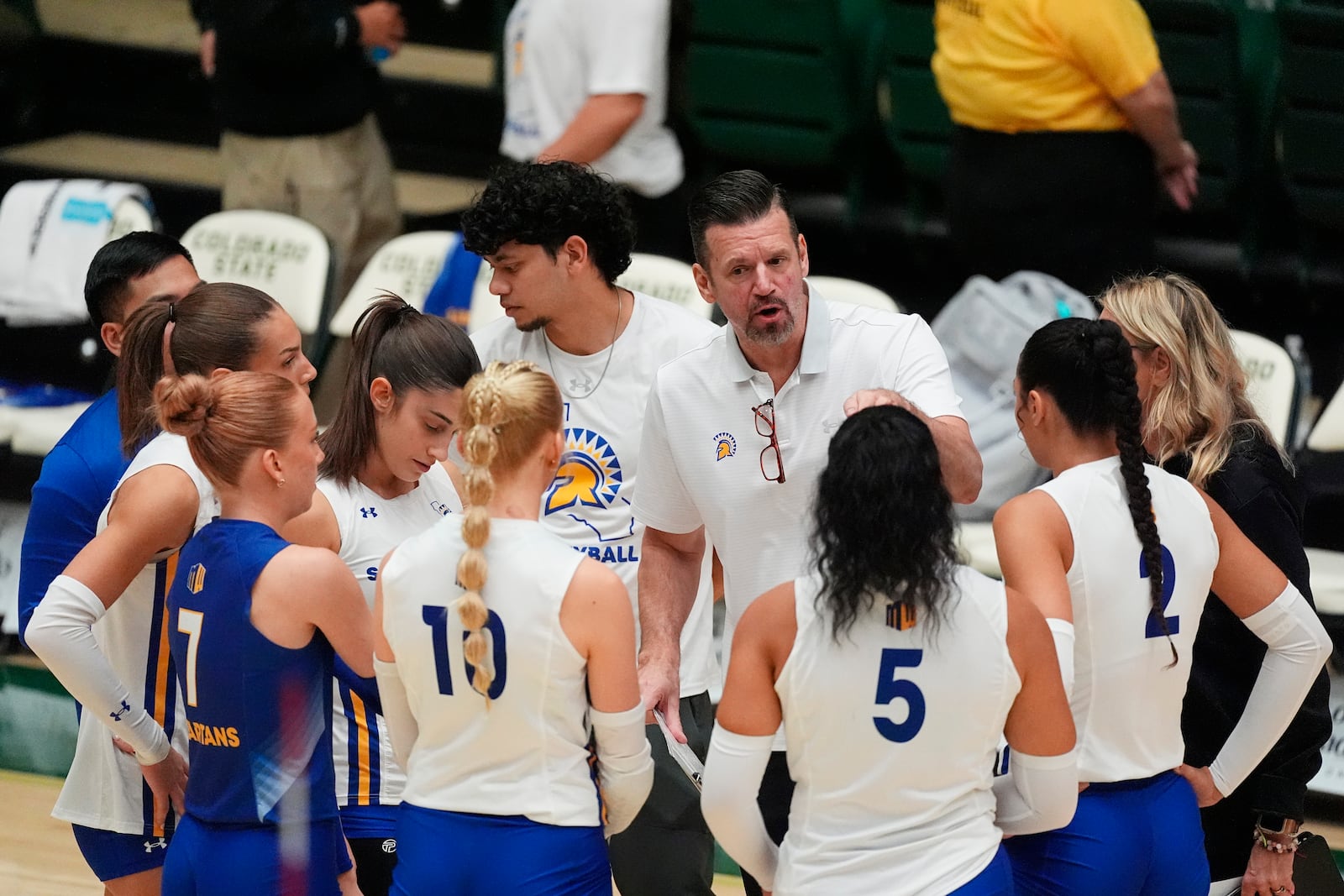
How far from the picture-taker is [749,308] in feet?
Answer: 9.14

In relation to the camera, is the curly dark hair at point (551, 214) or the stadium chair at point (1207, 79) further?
the stadium chair at point (1207, 79)

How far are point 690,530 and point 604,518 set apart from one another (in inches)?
9.3

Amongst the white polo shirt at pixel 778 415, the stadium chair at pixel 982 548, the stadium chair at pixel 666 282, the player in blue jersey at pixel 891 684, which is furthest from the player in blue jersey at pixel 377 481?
the stadium chair at pixel 666 282

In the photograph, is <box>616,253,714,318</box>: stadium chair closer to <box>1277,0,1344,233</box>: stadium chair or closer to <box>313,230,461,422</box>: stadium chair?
<box>313,230,461,422</box>: stadium chair

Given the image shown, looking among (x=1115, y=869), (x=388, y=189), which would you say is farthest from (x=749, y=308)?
(x=388, y=189)

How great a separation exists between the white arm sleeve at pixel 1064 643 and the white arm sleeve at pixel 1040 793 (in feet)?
0.34

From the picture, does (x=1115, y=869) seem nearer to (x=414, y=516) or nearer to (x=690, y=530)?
(x=690, y=530)

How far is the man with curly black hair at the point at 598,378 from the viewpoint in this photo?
3.17 metres

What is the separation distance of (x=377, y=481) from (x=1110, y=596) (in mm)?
1240

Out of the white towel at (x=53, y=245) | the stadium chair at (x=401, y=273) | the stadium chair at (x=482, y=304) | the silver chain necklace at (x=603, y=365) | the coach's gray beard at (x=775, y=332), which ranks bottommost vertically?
the white towel at (x=53, y=245)

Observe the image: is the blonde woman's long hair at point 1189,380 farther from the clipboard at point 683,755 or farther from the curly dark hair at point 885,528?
the clipboard at point 683,755

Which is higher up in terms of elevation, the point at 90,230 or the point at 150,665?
the point at 150,665

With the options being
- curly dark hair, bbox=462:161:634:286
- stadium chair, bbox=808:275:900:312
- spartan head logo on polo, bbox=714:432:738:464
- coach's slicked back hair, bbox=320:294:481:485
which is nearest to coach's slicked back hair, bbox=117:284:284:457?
coach's slicked back hair, bbox=320:294:481:485

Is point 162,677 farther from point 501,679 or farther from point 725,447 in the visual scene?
point 725,447
